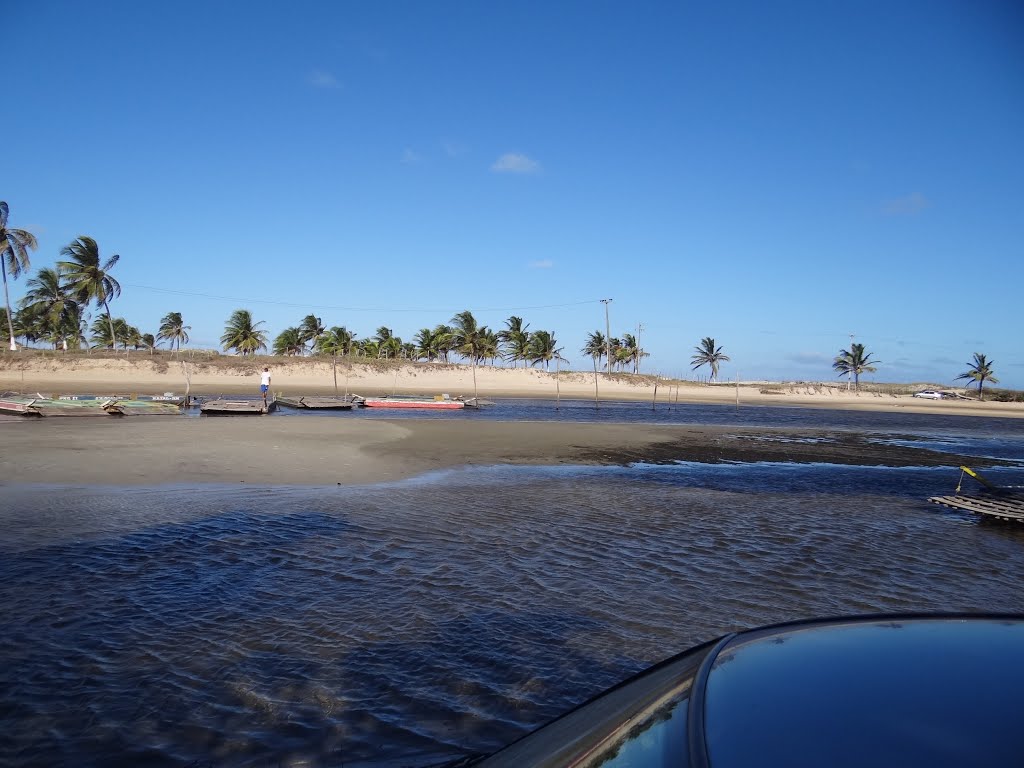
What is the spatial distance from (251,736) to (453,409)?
1348 inches

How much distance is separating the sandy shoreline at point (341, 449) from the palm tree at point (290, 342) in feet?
207

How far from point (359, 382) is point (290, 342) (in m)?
28.2

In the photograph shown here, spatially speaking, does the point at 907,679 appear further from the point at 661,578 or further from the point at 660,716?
the point at 661,578

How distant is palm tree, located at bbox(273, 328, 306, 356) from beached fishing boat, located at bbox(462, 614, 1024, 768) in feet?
287

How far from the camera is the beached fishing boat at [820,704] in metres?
1.17

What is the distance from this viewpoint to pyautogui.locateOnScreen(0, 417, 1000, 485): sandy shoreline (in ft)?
38.9

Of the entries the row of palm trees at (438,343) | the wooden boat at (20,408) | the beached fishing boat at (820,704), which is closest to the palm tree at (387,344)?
the row of palm trees at (438,343)

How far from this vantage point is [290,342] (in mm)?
85000

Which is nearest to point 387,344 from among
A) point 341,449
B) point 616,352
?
point 616,352

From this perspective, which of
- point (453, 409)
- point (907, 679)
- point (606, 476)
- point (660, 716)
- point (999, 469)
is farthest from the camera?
point (453, 409)

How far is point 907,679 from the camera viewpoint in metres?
1.42

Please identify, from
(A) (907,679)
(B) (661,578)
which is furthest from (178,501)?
(A) (907,679)

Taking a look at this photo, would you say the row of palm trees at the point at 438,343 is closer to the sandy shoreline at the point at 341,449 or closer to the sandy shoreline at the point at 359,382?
the sandy shoreline at the point at 359,382

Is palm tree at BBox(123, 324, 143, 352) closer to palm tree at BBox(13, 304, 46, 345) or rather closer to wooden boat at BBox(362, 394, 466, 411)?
palm tree at BBox(13, 304, 46, 345)
